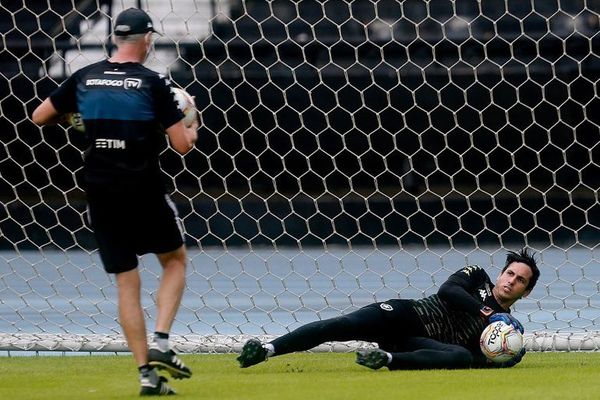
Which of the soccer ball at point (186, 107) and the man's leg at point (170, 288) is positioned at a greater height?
the soccer ball at point (186, 107)

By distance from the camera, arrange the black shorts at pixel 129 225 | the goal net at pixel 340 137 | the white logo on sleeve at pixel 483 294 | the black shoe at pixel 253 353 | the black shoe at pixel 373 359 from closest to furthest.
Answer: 1. the black shorts at pixel 129 225
2. the black shoe at pixel 373 359
3. the black shoe at pixel 253 353
4. the white logo on sleeve at pixel 483 294
5. the goal net at pixel 340 137

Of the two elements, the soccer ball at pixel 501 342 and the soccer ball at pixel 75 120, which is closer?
the soccer ball at pixel 75 120

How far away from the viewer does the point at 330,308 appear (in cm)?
846

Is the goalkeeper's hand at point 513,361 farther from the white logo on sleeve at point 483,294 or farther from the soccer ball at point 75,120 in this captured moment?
the soccer ball at point 75,120

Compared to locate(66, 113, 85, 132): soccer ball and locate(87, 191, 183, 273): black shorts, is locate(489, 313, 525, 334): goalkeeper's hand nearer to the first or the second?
locate(87, 191, 183, 273): black shorts

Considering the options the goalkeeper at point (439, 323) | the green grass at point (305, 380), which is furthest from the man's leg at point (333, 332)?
the green grass at point (305, 380)

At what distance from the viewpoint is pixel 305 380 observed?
18.1ft

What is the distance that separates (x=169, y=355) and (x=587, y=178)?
1321 cm

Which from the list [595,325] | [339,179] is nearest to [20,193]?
[339,179]

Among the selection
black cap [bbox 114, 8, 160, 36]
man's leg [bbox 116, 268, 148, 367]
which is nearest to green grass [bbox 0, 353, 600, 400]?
man's leg [bbox 116, 268, 148, 367]

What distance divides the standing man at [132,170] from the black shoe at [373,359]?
104 cm

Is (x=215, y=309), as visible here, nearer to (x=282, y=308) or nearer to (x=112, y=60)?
(x=282, y=308)

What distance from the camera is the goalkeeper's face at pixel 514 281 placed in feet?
19.9

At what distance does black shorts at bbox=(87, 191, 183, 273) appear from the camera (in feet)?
16.3
